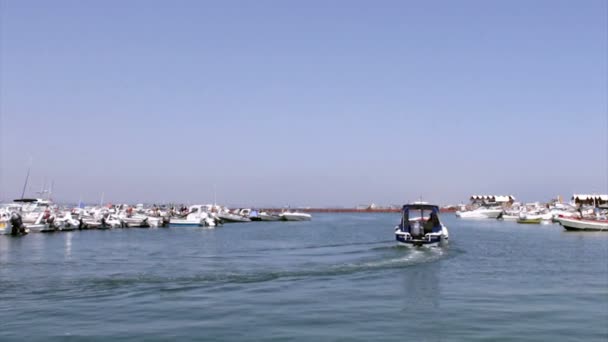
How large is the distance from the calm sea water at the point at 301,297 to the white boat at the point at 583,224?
41.0 m

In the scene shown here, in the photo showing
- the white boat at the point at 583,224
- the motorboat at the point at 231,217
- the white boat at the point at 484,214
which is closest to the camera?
the white boat at the point at 583,224

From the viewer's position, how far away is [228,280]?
26.4 meters

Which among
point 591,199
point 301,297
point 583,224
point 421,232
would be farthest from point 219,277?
point 591,199

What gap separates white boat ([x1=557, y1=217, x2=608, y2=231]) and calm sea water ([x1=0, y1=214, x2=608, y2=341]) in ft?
134

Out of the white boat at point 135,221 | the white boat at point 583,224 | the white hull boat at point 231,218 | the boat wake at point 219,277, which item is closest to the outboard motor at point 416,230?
the boat wake at point 219,277

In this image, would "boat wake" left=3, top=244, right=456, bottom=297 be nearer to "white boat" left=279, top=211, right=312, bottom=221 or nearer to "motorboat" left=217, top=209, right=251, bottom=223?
"motorboat" left=217, top=209, right=251, bottom=223

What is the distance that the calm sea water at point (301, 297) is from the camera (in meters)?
16.7

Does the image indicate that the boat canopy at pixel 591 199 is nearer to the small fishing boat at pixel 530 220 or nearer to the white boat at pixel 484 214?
the white boat at pixel 484 214

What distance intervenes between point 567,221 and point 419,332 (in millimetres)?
68799

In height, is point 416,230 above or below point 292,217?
below

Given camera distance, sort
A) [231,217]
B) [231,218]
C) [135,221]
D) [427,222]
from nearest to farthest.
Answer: [427,222] < [135,221] < [231,218] < [231,217]

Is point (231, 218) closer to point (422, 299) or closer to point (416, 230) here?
point (416, 230)

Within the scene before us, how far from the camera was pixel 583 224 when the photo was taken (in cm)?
7700

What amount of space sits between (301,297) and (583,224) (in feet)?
215
